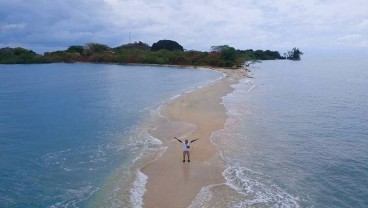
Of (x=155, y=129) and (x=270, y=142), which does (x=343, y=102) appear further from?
(x=155, y=129)

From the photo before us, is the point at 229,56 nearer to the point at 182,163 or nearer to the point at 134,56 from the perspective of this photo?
the point at 134,56

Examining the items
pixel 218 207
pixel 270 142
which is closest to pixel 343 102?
pixel 270 142

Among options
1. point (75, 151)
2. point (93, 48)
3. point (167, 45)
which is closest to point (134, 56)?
point (167, 45)

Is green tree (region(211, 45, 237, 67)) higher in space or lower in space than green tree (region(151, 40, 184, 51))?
lower

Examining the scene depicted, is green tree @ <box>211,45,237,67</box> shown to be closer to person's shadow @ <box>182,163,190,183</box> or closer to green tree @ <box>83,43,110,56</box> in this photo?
green tree @ <box>83,43,110,56</box>

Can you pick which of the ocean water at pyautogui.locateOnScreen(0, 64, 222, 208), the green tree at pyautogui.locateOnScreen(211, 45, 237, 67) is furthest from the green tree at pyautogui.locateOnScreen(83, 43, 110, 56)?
the ocean water at pyautogui.locateOnScreen(0, 64, 222, 208)

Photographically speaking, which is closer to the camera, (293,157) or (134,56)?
(293,157)
